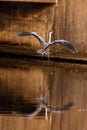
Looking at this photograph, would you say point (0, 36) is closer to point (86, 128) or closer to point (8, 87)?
point (8, 87)

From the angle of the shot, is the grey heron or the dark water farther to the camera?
the grey heron

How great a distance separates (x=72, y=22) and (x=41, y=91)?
3944mm

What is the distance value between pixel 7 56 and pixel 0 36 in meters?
1.29

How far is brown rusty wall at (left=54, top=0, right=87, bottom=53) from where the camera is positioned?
51.6 feet

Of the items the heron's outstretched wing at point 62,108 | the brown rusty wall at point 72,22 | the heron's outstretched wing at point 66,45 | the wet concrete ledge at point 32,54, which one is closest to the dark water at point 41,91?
the heron's outstretched wing at point 62,108

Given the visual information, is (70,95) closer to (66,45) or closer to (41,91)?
(41,91)

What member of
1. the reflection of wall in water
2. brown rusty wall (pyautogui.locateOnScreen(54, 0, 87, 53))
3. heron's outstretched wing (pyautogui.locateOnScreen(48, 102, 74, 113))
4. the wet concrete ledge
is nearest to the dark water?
the reflection of wall in water

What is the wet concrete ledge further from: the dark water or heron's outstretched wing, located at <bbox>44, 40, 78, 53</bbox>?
heron's outstretched wing, located at <bbox>44, 40, 78, 53</bbox>

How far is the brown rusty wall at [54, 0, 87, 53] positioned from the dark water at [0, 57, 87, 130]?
1084 mm

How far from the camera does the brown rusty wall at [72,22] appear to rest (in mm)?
15734

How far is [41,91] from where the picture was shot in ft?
41.1

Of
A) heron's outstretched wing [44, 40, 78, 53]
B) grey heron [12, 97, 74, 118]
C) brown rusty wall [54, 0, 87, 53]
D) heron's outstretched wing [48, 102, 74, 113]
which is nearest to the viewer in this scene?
grey heron [12, 97, 74, 118]

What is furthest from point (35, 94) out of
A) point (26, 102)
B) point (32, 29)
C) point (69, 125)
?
point (32, 29)

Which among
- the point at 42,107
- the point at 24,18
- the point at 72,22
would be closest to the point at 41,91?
the point at 42,107
